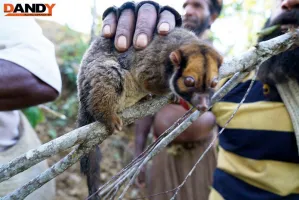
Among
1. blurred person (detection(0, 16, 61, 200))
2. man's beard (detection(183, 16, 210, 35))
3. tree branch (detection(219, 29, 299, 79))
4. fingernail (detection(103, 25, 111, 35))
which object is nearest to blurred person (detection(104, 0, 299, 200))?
tree branch (detection(219, 29, 299, 79))

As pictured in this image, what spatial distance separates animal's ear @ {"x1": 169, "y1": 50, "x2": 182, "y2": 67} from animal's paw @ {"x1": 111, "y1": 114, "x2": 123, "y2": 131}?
18.1 inches

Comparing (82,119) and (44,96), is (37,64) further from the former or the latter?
(82,119)

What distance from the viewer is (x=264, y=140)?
2734mm

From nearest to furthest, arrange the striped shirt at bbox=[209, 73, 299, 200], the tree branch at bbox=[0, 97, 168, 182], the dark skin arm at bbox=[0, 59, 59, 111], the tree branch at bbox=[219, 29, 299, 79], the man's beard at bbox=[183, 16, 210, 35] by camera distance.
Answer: the tree branch at bbox=[0, 97, 168, 182]
the tree branch at bbox=[219, 29, 299, 79]
the dark skin arm at bbox=[0, 59, 59, 111]
the striped shirt at bbox=[209, 73, 299, 200]
the man's beard at bbox=[183, 16, 210, 35]

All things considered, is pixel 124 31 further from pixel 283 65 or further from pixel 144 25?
pixel 283 65

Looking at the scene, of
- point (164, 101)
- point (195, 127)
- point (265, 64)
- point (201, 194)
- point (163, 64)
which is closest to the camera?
point (164, 101)

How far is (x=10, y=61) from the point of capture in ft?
6.88

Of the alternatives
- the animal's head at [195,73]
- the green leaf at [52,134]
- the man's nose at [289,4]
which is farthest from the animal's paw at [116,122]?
the green leaf at [52,134]

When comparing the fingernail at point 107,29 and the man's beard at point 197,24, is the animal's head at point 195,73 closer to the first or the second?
the fingernail at point 107,29

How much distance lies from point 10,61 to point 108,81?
59 centimetres

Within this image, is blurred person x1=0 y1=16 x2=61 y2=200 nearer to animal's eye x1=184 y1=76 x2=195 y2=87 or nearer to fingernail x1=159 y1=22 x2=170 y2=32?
→ fingernail x1=159 y1=22 x2=170 y2=32

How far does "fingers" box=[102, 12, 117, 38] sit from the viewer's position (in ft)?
6.84

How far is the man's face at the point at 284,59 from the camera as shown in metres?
2.66

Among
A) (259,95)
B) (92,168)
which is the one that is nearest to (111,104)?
(92,168)
